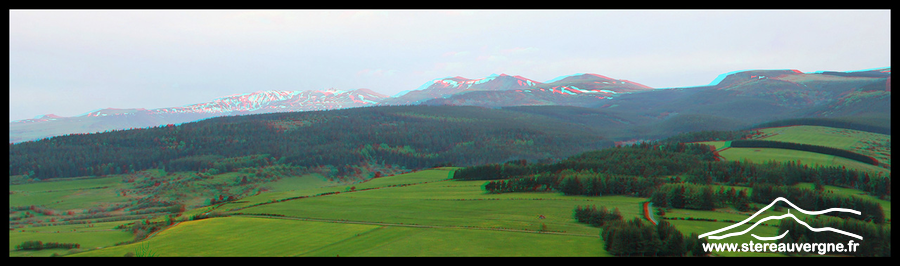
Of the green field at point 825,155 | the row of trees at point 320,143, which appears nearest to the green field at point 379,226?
the green field at point 825,155

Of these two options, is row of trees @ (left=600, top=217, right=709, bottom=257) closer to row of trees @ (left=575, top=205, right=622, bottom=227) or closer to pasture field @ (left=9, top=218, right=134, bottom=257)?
row of trees @ (left=575, top=205, right=622, bottom=227)

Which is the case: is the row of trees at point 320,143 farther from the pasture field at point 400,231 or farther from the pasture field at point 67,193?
the pasture field at point 400,231

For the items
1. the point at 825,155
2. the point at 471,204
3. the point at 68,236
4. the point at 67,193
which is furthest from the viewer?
the point at 825,155

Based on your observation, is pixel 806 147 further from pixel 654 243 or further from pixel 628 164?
pixel 654 243

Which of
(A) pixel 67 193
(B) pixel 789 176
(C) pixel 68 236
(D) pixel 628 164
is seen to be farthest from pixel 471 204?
(A) pixel 67 193

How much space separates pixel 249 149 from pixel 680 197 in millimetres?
119634

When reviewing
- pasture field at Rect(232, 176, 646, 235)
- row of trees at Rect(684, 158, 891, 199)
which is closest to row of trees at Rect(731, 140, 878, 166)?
row of trees at Rect(684, 158, 891, 199)

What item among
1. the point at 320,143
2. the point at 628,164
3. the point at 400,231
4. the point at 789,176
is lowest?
the point at 628,164

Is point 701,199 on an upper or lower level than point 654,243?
lower

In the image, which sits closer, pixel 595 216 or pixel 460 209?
pixel 595 216

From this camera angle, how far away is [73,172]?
43719 mm

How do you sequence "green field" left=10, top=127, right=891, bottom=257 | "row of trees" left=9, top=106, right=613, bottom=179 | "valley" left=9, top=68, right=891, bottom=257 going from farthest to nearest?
"row of trees" left=9, top=106, right=613, bottom=179 → "green field" left=10, top=127, right=891, bottom=257 → "valley" left=9, top=68, right=891, bottom=257
